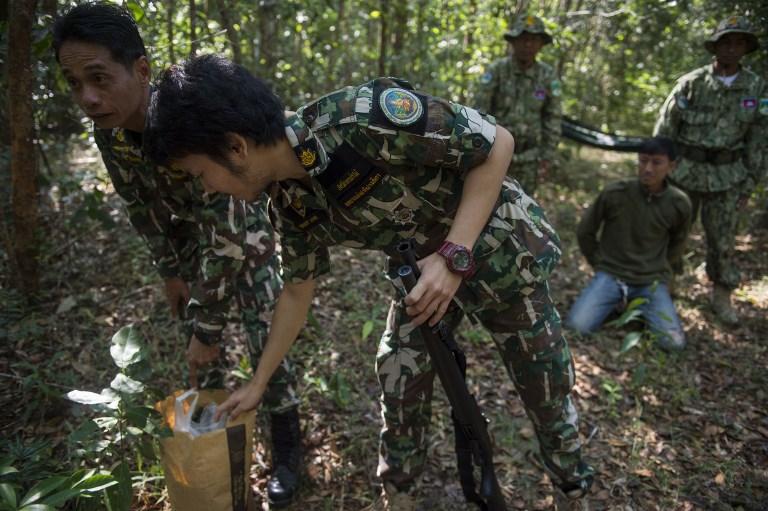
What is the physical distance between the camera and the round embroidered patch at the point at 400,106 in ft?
4.78

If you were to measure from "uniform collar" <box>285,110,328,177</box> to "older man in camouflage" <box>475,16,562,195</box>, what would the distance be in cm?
419

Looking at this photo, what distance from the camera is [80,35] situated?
6.07 ft

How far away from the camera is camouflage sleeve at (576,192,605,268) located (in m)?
4.38

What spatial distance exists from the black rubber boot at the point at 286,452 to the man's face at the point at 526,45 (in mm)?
4082

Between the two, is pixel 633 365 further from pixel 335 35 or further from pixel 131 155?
pixel 335 35

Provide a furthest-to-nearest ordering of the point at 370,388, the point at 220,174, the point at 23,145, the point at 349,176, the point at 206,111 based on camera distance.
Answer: the point at 370,388
the point at 23,145
the point at 349,176
the point at 220,174
the point at 206,111

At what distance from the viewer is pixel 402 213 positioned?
1683 millimetres

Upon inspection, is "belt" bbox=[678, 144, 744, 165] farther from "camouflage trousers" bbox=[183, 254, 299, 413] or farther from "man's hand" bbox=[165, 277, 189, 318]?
"man's hand" bbox=[165, 277, 189, 318]

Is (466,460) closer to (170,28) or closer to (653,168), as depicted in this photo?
(653,168)

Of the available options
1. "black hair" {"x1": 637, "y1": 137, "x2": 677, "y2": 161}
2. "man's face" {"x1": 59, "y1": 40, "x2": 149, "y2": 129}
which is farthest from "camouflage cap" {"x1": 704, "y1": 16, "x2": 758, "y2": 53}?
"man's face" {"x1": 59, "y1": 40, "x2": 149, "y2": 129}

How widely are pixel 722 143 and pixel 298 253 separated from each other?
13.7 feet

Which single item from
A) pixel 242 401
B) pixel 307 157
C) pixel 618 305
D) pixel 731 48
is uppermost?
pixel 731 48

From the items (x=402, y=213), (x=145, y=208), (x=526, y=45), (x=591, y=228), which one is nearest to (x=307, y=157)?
(x=402, y=213)

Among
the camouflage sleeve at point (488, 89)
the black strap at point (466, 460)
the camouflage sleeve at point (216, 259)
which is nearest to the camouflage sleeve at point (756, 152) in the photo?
the camouflage sleeve at point (488, 89)
